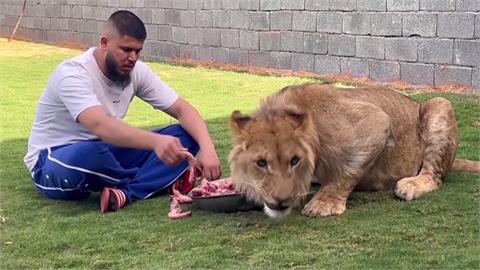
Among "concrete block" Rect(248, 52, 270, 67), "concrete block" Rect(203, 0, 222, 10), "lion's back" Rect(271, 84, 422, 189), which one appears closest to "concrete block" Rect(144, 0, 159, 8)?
"concrete block" Rect(203, 0, 222, 10)

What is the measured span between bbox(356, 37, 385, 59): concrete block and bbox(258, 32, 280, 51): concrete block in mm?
2037

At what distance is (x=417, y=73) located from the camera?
1097 centimetres

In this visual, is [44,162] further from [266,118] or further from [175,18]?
[175,18]

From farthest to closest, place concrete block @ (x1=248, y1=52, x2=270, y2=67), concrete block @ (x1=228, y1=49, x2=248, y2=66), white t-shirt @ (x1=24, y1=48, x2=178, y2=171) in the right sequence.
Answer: concrete block @ (x1=228, y1=49, x2=248, y2=66) < concrete block @ (x1=248, y1=52, x2=270, y2=67) < white t-shirt @ (x1=24, y1=48, x2=178, y2=171)

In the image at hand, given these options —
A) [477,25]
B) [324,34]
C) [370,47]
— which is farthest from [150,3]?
[477,25]

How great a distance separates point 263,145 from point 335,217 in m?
0.72

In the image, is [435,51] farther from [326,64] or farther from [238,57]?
[238,57]

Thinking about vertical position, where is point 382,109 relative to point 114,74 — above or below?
below

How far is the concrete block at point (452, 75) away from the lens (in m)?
10.3

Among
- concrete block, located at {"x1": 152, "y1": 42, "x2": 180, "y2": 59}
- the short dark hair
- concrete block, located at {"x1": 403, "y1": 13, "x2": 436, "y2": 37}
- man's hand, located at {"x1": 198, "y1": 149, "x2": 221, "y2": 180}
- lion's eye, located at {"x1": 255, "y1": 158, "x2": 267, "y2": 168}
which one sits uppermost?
the short dark hair

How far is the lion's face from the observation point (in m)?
Result: 4.64

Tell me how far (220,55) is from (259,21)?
1411mm

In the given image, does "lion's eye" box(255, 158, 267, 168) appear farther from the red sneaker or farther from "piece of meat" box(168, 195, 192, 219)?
the red sneaker

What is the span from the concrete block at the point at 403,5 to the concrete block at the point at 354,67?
0.92m
